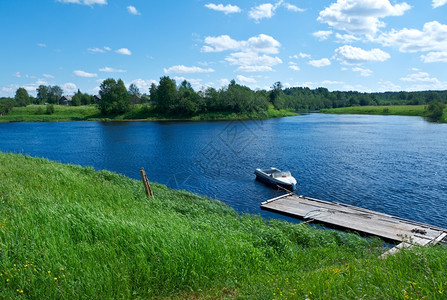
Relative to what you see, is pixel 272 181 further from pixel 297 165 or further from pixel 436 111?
pixel 436 111

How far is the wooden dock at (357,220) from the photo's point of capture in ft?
53.9

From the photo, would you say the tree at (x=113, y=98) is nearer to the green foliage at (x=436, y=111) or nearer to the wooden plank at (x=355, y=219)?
the wooden plank at (x=355, y=219)

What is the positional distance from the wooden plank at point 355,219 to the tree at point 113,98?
110496 millimetres

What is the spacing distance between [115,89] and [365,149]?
104 meters

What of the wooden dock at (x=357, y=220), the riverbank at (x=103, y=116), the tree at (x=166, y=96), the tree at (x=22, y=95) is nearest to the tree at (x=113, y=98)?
the riverbank at (x=103, y=116)

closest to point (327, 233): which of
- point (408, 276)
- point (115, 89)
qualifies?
point (408, 276)

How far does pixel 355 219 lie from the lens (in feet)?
62.6

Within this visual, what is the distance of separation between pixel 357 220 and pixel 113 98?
118m

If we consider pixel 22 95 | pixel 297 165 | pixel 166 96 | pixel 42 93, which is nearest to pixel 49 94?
pixel 42 93

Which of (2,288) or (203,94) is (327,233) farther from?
(203,94)

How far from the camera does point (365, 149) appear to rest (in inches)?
1928

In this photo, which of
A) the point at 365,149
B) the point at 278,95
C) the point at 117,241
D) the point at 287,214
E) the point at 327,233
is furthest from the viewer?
the point at 278,95

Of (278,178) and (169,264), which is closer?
(169,264)

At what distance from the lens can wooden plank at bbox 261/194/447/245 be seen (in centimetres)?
1661
